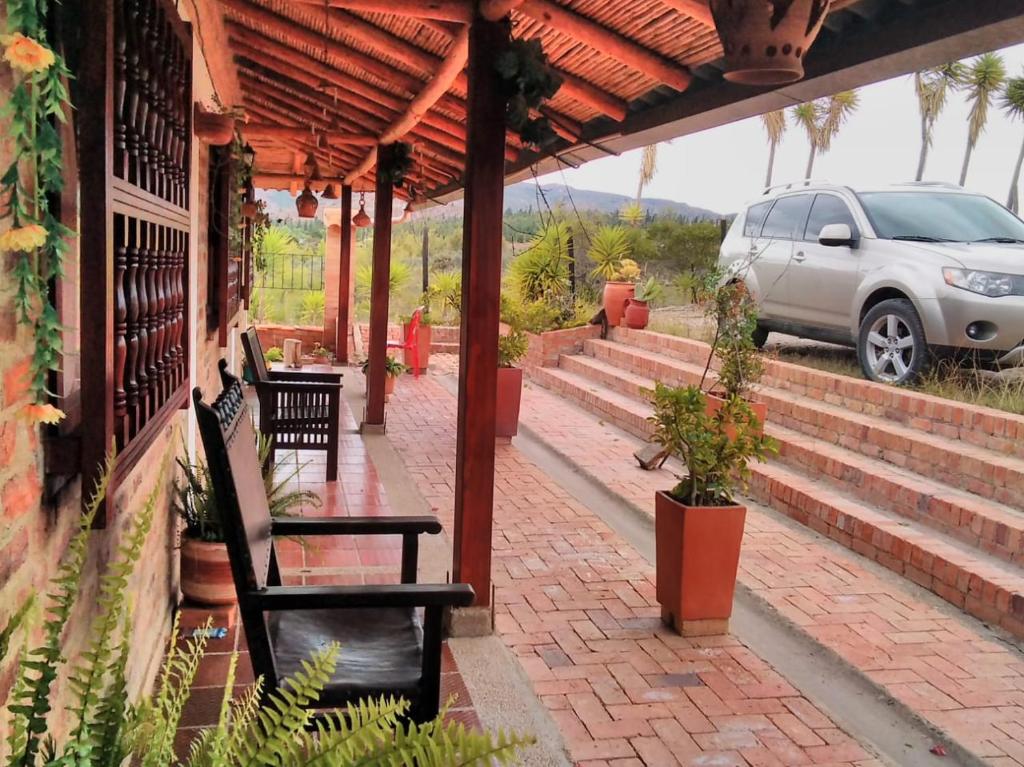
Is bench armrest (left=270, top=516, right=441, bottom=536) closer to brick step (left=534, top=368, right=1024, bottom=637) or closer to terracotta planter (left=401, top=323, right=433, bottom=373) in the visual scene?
brick step (left=534, top=368, right=1024, bottom=637)

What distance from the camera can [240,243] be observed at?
6898 mm

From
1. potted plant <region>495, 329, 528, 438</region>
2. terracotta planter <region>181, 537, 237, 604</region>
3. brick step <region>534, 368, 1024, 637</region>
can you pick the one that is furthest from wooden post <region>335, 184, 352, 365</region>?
terracotta planter <region>181, 537, 237, 604</region>

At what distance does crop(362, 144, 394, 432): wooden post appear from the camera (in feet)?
26.2

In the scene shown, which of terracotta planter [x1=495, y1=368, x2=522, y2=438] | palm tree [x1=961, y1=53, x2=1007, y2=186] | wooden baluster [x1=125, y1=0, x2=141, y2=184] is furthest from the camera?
palm tree [x1=961, y1=53, x2=1007, y2=186]

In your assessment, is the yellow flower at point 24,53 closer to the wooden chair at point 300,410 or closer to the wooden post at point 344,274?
the wooden chair at point 300,410

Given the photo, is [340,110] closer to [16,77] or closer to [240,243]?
[240,243]

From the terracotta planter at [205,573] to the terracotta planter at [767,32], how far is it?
100 inches

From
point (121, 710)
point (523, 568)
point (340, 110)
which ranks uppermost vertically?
point (340, 110)

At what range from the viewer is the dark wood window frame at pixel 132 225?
172 centimetres

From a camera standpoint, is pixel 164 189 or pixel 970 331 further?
pixel 970 331

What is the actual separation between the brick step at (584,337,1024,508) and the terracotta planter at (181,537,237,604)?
4150mm

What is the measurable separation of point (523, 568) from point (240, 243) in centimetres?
341

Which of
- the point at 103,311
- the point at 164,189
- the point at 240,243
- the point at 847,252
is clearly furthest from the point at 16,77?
the point at 847,252

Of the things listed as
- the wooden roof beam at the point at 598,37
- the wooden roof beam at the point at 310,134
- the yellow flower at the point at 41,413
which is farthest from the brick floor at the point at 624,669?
the wooden roof beam at the point at 310,134
